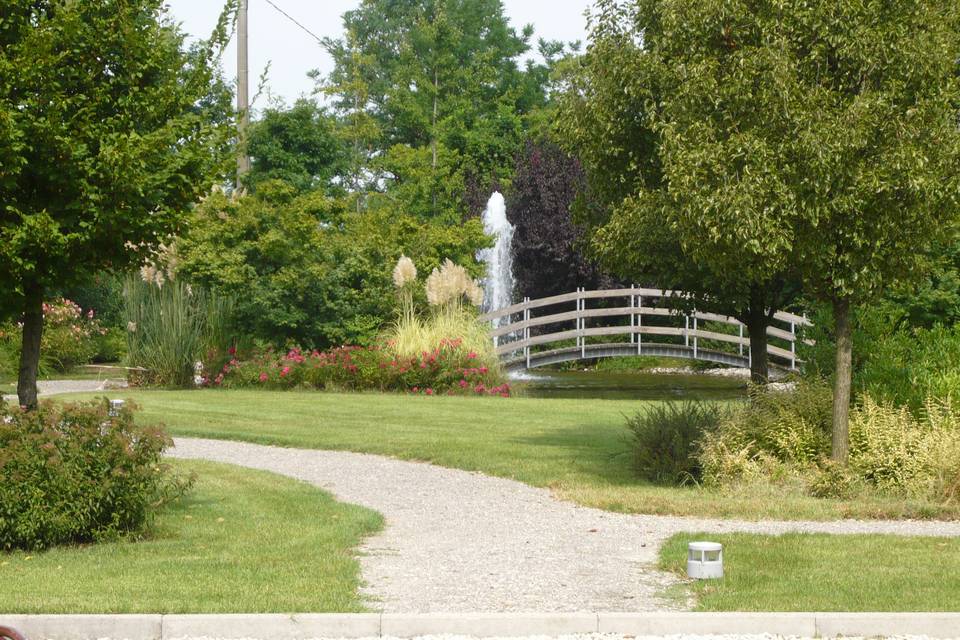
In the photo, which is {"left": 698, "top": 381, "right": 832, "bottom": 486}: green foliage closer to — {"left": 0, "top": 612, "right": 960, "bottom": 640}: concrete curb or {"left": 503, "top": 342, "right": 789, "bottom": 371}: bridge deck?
{"left": 0, "top": 612, "right": 960, "bottom": 640}: concrete curb

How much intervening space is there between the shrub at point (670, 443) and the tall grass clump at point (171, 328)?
13796mm

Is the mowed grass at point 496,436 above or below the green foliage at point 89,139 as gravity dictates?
below

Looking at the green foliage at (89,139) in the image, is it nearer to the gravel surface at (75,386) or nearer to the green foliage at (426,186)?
the gravel surface at (75,386)

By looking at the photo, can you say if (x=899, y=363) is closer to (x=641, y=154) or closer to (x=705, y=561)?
(x=641, y=154)

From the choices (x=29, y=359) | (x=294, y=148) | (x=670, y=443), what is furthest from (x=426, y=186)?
(x=29, y=359)

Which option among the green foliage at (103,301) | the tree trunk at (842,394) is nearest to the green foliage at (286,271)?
the green foliage at (103,301)

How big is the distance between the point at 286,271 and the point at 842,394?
15.9m

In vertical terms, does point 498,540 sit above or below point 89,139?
below

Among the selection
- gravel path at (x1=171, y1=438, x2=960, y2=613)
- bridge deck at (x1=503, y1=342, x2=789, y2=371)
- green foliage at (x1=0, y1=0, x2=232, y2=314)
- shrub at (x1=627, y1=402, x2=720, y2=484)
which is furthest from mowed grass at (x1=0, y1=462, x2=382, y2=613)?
bridge deck at (x1=503, y1=342, x2=789, y2=371)

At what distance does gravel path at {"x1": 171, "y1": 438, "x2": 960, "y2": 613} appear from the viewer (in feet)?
22.9

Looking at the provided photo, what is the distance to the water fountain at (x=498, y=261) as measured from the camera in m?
39.0

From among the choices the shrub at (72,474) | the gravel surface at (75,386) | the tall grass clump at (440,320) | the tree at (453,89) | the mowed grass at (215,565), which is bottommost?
the mowed grass at (215,565)

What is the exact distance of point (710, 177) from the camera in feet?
34.5

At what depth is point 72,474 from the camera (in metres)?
8.45
